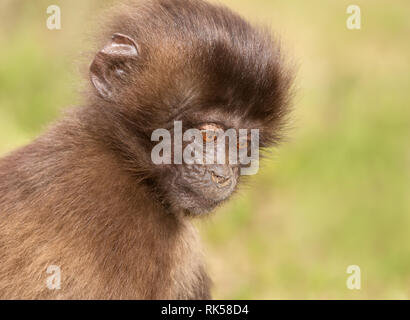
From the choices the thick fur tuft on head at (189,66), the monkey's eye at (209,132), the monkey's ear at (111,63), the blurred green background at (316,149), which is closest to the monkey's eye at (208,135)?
the monkey's eye at (209,132)

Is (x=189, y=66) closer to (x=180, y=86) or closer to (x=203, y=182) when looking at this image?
(x=180, y=86)

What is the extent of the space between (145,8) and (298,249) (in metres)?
5.23

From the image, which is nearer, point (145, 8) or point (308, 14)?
point (145, 8)

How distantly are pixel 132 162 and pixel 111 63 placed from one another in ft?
2.39

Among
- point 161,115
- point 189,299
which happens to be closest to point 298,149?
point 189,299

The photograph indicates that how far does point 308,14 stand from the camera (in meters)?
12.6

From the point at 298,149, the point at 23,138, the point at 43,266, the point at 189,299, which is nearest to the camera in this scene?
the point at 43,266

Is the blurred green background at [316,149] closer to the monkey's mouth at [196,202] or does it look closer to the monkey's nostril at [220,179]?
the monkey's mouth at [196,202]

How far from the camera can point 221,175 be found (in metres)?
5.54

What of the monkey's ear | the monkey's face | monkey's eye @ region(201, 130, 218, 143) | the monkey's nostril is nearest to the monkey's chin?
the monkey's face

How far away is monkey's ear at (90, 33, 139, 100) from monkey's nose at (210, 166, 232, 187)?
939 millimetres

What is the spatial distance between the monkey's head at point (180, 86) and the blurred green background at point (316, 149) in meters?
3.12

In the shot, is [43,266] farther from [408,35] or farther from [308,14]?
[408,35]

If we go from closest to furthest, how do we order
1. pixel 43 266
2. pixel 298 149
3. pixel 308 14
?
pixel 43 266 < pixel 298 149 < pixel 308 14
